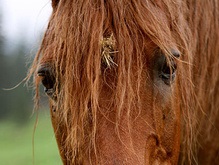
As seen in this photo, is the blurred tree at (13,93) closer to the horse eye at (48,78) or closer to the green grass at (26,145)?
the green grass at (26,145)

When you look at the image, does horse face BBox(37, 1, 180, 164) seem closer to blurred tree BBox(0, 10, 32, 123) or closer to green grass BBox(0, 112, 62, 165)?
green grass BBox(0, 112, 62, 165)

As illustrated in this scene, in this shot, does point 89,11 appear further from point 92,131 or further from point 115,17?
point 92,131

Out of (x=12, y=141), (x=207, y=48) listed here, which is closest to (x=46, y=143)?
(x=12, y=141)

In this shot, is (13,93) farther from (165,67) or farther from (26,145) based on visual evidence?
(165,67)

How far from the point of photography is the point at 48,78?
2.61 m

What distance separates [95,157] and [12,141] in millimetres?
19520

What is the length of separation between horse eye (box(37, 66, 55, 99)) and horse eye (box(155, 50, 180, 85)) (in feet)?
1.83

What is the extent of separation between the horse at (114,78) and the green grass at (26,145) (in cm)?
479

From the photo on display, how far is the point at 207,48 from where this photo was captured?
3275 mm

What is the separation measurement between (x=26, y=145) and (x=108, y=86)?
56.4 feet

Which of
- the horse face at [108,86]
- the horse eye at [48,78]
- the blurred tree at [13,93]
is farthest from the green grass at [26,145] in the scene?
the horse face at [108,86]

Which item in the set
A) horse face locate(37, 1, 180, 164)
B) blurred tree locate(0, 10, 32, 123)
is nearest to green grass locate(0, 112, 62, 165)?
blurred tree locate(0, 10, 32, 123)

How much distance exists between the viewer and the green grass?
13.2 meters

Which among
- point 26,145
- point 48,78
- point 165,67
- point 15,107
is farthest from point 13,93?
point 165,67
